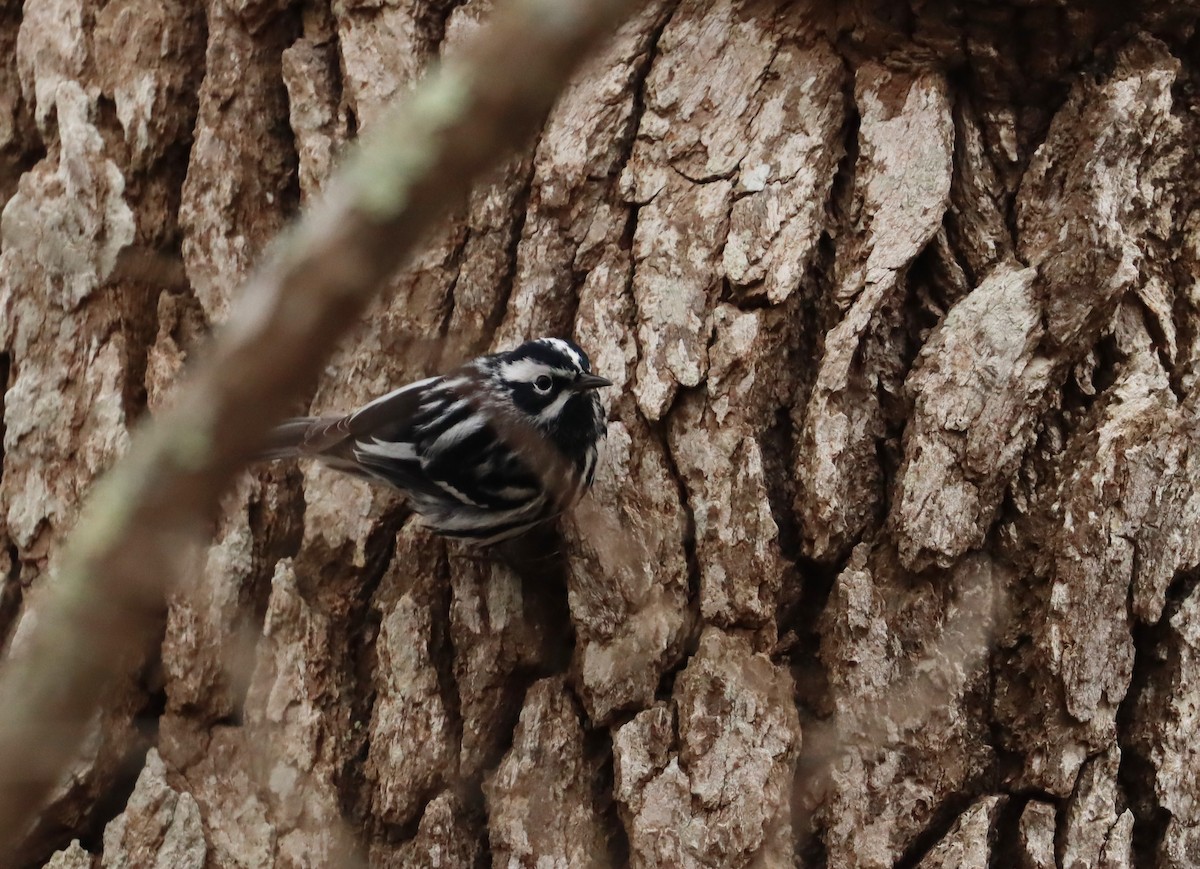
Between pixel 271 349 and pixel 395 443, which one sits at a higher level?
pixel 395 443

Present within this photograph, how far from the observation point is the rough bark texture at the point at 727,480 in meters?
2.89

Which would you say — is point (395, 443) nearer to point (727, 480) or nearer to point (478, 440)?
point (478, 440)

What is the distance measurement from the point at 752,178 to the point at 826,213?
23 centimetres

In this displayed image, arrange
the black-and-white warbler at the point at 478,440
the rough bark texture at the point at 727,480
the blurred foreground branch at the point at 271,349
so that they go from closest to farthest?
the blurred foreground branch at the point at 271,349, the rough bark texture at the point at 727,480, the black-and-white warbler at the point at 478,440

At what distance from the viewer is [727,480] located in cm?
319

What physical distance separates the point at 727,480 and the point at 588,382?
18.6 inches

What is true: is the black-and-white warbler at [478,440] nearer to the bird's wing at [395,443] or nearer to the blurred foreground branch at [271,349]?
the bird's wing at [395,443]

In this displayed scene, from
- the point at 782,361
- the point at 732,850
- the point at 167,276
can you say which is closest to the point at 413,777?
the point at 732,850

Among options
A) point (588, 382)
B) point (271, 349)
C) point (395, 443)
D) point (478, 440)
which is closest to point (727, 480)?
point (588, 382)

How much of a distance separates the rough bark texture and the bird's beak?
0.08 metres

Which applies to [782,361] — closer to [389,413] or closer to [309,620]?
[389,413]

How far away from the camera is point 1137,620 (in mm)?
2859

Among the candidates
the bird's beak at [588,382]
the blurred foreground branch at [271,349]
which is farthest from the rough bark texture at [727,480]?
the blurred foreground branch at [271,349]

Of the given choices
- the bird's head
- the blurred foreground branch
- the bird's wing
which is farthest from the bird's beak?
the blurred foreground branch
